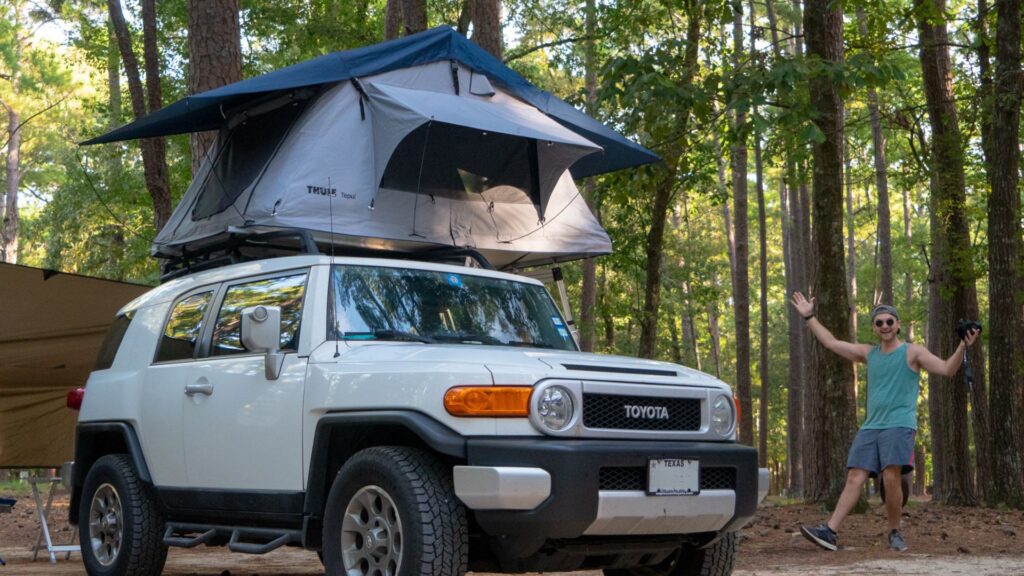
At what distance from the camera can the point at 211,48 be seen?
1199 cm

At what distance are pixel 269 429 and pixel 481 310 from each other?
1396 mm

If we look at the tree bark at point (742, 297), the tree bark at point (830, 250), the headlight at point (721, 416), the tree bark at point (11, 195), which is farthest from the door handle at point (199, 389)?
the tree bark at point (11, 195)

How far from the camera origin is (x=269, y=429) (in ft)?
21.2

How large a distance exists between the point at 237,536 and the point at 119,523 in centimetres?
141

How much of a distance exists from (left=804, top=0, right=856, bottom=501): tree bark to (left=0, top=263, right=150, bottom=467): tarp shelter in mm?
6990

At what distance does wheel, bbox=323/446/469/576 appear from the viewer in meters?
5.41

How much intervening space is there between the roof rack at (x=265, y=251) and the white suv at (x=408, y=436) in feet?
1.17

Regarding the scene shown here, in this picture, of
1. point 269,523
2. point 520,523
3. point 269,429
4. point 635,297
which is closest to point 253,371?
point 269,429

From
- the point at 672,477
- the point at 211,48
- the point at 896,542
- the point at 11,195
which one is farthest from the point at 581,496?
the point at 11,195

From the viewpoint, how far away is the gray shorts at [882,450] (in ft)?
29.9

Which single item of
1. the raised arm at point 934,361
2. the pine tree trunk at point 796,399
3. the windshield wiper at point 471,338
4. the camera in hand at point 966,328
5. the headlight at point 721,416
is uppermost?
the windshield wiper at point 471,338

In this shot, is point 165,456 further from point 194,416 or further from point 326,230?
point 326,230

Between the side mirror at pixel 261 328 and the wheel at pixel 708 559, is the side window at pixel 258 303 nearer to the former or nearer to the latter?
the side mirror at pixel 261 328

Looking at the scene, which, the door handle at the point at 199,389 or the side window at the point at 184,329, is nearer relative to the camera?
the door handle at the point at 199,389
